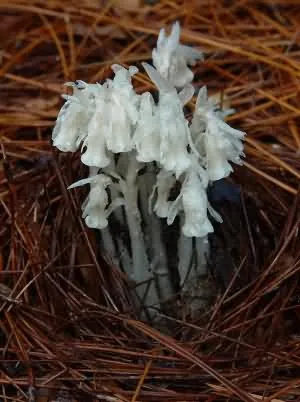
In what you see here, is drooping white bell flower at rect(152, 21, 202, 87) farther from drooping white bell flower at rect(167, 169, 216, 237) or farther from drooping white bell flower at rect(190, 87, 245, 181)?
drooping white bell flower at rect(167, 169, 216, 237)

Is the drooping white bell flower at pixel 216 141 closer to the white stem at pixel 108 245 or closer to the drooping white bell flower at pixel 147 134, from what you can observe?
the drooping white bell flower at pixel 147 134

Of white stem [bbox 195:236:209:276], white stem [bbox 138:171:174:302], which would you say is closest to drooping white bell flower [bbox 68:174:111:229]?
white stem [bbox 138:171:174:302]

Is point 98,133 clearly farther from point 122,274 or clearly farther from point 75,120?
point 122,274

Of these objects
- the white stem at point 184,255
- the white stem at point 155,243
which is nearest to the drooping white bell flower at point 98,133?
the white stem at point 155,243

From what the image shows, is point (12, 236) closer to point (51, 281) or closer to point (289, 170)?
point (51, 281)

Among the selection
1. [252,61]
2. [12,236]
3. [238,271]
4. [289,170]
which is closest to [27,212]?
[12,236]

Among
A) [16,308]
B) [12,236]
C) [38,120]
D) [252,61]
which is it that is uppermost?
[252,61]
